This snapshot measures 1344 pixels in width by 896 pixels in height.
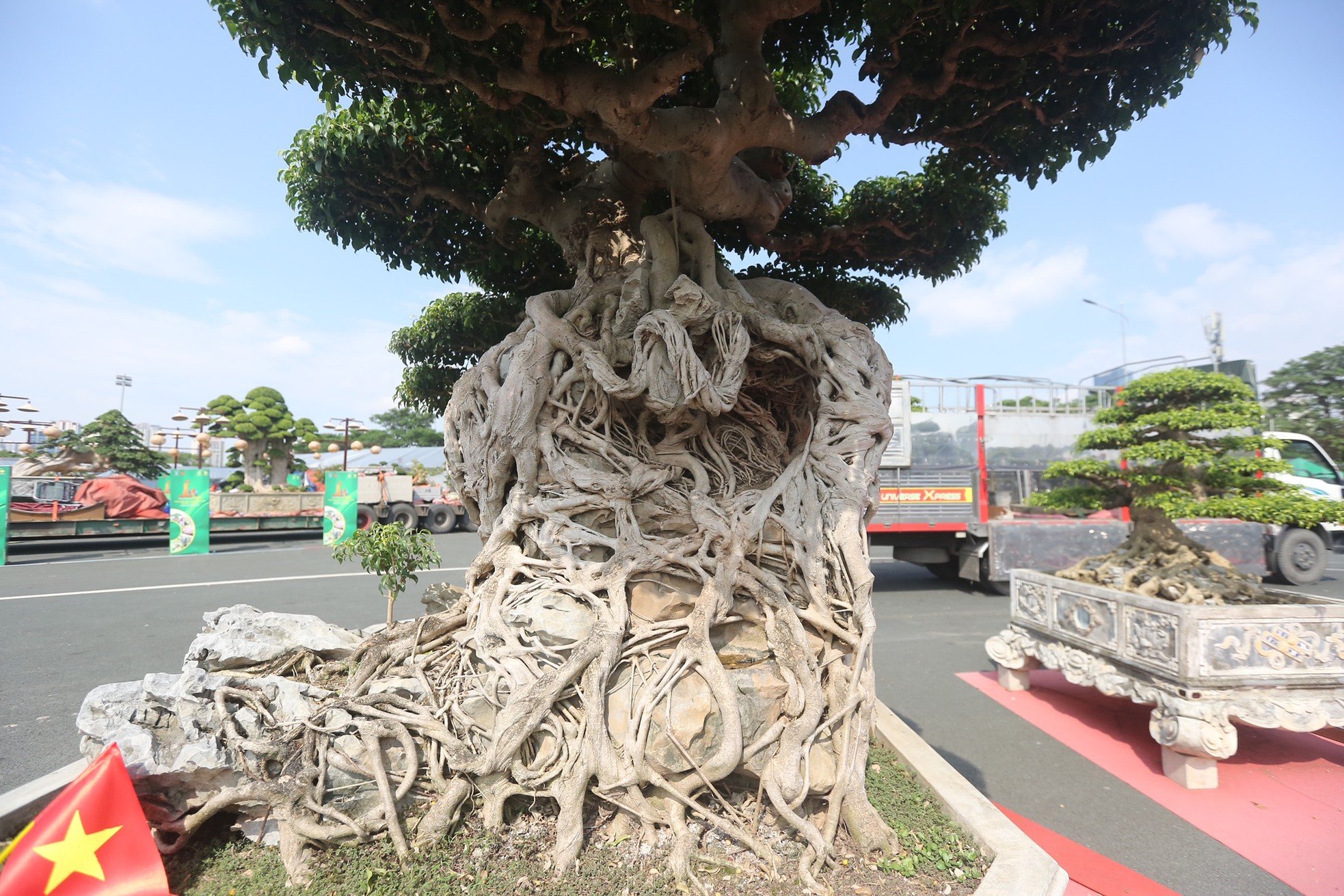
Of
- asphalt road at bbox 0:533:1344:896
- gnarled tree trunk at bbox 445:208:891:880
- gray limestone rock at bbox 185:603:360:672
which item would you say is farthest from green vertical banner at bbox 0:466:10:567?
gnarled tree trunk at bbox 445:208:891:880

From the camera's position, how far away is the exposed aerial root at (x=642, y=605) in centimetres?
255

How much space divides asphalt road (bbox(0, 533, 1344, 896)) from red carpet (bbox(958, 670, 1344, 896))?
129 millimetres

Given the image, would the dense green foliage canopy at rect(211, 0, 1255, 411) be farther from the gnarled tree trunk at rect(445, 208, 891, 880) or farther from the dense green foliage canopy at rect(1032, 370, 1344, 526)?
the dense green foliage canopy at rect(1032, 370, 1344, 526)

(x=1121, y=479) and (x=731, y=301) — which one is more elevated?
(x=731, y=301)

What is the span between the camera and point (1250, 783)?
11.8 feet

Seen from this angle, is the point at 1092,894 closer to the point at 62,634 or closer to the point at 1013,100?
the point at 1013,100

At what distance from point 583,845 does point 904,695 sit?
3.41 m

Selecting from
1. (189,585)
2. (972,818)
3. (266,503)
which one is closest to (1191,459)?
(972,818)

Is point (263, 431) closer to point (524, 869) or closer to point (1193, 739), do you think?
point (524, 869)

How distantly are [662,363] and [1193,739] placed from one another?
3557mm

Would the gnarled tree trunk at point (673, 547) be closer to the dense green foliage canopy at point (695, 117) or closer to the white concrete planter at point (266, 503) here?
the dense green foliage canopy at point (695, 117)

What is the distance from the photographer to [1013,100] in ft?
12.8

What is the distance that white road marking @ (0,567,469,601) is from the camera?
25.4 ft

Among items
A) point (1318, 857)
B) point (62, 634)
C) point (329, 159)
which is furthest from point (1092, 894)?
point (62, 634)
